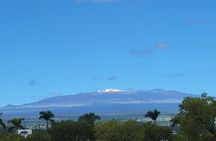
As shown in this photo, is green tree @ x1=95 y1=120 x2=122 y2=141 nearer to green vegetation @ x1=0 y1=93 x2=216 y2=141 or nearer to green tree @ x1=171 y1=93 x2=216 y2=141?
green vegetation @ x1=0 y1=93 x2=216 y2=141

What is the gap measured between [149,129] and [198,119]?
141ft

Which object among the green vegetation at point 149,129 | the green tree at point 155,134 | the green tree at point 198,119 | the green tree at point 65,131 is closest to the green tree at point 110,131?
the green vegetation at point 149,129

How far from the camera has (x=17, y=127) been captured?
185 m

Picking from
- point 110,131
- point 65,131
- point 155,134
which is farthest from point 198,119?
point 65,131

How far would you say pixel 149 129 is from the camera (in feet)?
415

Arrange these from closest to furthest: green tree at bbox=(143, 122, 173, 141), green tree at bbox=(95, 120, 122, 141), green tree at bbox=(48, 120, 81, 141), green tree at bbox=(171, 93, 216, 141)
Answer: green tree at bbox=(171, 93, 216, 141) → green tree at bbox=(95, 120, 122, 141) → green tree at bbox=(143, 122, 173, 141) → green tree at bbox=(48, 120, 81, 141)

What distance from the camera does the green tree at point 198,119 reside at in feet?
276

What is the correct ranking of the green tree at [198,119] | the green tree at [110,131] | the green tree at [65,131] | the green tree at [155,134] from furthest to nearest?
the green tree at [65,131] < the green tree at [155,134] < the green tree at [110,131] < the green tree at [198,119]

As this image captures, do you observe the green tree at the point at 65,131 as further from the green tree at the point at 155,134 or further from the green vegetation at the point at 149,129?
the green tree at the point at 155,134

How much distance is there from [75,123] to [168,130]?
2230 centimetres

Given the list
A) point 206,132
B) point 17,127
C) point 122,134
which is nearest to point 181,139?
point 206,132

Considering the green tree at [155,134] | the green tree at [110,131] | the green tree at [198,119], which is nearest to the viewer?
the green tree at [198,119]

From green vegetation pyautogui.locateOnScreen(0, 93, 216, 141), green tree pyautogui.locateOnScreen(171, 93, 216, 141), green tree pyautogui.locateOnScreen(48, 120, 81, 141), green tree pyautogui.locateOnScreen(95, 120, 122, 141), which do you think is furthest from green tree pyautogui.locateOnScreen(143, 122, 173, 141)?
green tree pyautogui.locateOnScreen(171, 93, 216, 141)

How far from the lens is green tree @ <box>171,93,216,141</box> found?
84062mm
